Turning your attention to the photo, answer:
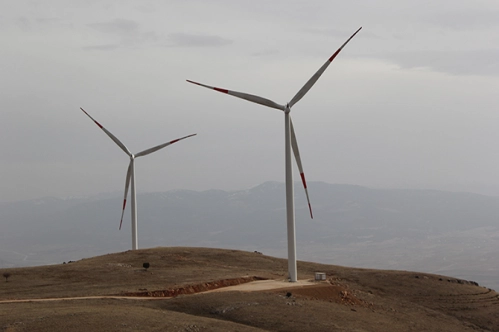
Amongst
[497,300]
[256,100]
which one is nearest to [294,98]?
[256,100]

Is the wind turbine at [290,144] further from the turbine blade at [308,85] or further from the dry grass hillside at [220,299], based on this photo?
the dry grass hillside at [220,299]

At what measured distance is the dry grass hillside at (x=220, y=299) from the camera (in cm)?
5550

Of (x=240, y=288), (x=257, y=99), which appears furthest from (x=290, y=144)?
(x=240, y=288)

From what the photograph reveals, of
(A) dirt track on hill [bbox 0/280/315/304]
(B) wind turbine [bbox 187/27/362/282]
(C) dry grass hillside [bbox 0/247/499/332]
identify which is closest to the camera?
(C) dry grass hillside [bbox 0/247/499/332]

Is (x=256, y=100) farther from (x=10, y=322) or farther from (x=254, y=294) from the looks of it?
(x=10, y=322)

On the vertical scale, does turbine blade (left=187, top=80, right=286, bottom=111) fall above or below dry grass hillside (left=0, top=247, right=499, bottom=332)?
above

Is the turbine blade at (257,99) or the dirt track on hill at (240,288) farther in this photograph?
the turbine blade at (257,99)

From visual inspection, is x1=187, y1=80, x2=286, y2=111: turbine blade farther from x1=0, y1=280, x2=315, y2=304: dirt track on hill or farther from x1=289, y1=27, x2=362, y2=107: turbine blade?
x1=0, y1=280, x2=315, y2=304: dirt track on hill

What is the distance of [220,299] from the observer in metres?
64.6

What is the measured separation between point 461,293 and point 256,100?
3350 centimetres

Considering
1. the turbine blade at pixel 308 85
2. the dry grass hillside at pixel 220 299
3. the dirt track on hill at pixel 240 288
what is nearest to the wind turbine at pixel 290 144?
the turbine blade at pixel 308 85

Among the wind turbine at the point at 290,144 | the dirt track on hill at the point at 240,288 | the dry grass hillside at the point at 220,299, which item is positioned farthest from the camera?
the wind turbine at the point at 290,144

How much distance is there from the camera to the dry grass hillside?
182ft

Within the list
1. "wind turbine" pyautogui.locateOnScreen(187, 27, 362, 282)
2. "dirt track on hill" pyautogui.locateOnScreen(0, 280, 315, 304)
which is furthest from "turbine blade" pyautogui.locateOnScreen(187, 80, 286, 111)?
"dirt track on hill" pyautogui.locateOnScreen(0, 280, 315, 304)
